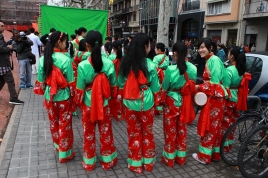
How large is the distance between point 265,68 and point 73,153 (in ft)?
13.9

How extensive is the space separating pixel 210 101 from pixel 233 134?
2.44ft

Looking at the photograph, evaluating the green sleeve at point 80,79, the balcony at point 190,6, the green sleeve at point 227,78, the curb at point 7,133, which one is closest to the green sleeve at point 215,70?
the green sleeve at point 227,78

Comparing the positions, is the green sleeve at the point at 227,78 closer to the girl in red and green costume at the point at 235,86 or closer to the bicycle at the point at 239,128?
the girl in red and green costume at the point at 235,86

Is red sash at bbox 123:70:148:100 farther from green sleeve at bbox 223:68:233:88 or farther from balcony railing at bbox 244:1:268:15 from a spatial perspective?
balcony railing at bbox 244:1:268:15

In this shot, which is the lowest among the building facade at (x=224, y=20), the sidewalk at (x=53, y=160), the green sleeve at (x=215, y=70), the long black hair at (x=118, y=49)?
the sidewalk at (x=53, y=160)

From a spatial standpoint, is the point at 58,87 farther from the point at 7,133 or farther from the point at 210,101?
the point at 210,101

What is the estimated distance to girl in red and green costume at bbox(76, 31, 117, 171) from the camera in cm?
293

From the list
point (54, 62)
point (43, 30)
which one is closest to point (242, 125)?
point (54, 62)

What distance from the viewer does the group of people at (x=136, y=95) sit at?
295 cm

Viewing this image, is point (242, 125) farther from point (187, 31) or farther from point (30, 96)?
point (187, 31)

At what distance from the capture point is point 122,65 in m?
2.98

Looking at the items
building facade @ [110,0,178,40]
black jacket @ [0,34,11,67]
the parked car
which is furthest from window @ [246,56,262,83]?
building facade @ [110,0,178,40]

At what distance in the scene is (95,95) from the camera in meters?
2.94

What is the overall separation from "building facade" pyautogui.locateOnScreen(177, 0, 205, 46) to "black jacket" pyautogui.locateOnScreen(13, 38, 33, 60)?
66.7ft
